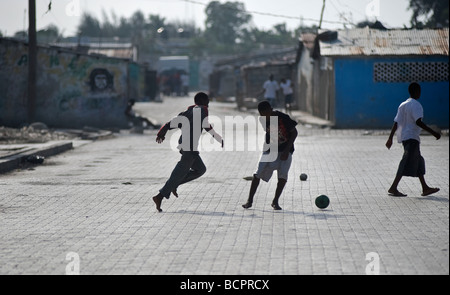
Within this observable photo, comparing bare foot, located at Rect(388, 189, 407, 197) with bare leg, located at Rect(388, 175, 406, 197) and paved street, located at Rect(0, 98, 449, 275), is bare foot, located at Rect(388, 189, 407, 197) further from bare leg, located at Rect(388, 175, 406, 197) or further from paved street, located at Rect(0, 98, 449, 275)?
paved street, located at Rect(0, 98, 449, 275)

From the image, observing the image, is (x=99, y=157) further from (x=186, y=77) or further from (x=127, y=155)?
(x=186, y=77)

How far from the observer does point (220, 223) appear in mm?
9406

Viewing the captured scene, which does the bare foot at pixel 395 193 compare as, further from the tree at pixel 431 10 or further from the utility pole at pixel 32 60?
the tree at pixel 431 10

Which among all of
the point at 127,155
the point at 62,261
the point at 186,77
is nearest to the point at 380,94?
the point at 127,155

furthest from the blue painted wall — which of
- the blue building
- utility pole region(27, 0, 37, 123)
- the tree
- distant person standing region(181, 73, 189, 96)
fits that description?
distant person standing region(181, 73, 189, 96)

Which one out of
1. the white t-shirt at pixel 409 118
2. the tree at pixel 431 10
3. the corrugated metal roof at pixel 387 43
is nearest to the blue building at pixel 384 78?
the corrugated metal roof at pixel 387 43

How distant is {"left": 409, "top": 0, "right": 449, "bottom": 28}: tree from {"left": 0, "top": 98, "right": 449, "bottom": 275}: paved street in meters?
41.9

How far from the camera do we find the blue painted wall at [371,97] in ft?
94.0

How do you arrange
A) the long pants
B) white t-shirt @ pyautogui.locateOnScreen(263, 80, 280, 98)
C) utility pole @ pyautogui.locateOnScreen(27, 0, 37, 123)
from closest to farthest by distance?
the long pants, utility pole @ pyautogui.locateOnScreen(27, 0, 37, 123), white t-shirt @ pyautogui.locateOnScreen(263, 80, 280, 98)

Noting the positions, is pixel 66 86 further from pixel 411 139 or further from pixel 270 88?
pixel 411 139

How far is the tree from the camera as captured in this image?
5638 centimetres

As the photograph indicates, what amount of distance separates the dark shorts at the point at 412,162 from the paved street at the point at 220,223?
1.15 ft

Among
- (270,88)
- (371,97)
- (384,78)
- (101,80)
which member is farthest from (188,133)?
(270,88)

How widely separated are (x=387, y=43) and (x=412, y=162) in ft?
60.3
